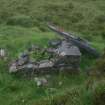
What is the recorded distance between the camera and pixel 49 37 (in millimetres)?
10953

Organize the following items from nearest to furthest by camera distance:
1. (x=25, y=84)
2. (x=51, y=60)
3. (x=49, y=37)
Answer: (x=25, y=84), (x=51, y=60), (x=49, y=37)

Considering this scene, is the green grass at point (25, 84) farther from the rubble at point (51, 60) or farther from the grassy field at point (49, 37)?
the rubble at point (51, 60)

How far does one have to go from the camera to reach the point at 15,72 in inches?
334

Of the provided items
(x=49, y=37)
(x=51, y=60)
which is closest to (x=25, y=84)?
(x=51, y=60)

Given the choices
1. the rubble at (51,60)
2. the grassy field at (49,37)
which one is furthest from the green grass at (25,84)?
the rubble at (51,60)

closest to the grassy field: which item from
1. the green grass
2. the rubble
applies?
the green grass

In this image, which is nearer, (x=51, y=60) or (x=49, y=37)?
(x=51, y=60)

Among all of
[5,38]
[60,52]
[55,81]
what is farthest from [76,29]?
[55,81]

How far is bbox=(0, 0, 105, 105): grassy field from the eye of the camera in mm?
6884

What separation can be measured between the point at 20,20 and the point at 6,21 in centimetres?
71

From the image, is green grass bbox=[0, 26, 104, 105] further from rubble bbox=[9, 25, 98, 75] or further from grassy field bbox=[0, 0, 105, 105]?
rubble bbox=[9, 25, 98, 75]

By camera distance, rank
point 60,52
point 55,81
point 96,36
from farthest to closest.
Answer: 1. point 96,36
2. point 60,52
3. point 55,81

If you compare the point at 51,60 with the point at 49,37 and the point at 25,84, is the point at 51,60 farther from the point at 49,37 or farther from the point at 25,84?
the point at 49,37

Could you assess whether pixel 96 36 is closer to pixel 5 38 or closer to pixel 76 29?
pixel 76 29
